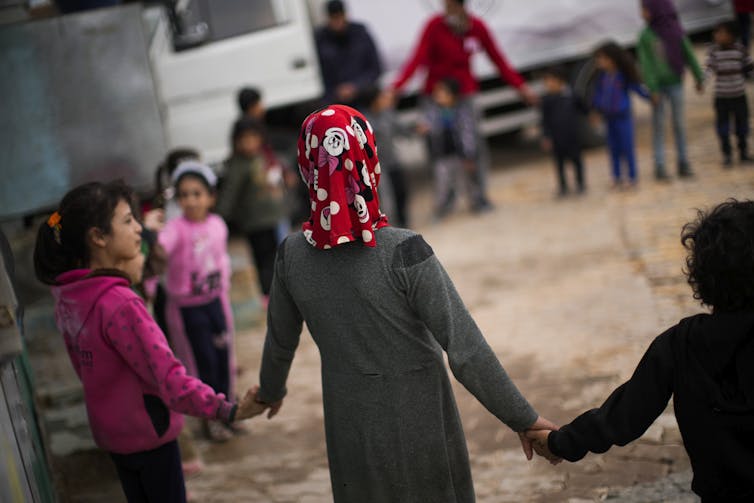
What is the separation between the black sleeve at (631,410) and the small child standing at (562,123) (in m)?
6.99

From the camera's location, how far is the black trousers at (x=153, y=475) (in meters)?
3.26

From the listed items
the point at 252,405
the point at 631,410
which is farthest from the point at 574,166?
the point at 631,410

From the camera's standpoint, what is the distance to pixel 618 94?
9000 millimetres

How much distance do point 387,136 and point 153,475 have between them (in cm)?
611

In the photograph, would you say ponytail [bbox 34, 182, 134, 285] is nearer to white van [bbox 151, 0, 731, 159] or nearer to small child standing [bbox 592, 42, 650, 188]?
white van [bbox 151, 0, 731, 159]

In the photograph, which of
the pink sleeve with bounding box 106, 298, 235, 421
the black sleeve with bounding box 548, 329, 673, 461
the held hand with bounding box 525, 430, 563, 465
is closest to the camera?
the black sleeve with bounding box 548, 329, 673, 461


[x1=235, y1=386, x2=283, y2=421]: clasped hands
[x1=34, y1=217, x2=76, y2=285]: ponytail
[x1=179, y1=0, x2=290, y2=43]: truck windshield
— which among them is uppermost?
[x1=179, y1=0, x2=290, y2=43]: truck windshield

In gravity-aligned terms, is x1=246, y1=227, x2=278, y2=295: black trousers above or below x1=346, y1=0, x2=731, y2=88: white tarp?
below

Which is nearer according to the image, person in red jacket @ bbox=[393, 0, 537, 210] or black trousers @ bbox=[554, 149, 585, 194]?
person in red jacket @ bbox=[393, 0, 537, 210]

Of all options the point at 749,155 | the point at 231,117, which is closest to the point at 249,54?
the point at 231,117

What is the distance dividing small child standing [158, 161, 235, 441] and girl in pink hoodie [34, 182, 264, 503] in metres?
1.56

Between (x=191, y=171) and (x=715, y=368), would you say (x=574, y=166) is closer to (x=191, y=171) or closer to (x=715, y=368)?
(x=191, y=171)

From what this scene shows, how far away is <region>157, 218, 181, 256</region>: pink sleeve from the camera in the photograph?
4.83 meters

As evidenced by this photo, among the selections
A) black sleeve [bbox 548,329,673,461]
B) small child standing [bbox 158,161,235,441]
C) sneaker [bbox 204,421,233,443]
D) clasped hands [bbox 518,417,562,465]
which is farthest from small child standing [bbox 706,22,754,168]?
black sleeve [bbox 548,329,673,461]
